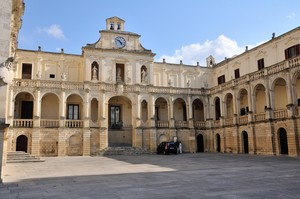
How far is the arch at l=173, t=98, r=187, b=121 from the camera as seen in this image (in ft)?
131

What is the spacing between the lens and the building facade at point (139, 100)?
29453mm

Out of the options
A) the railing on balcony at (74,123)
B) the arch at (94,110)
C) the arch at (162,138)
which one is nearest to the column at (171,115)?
the arch at (162,138)

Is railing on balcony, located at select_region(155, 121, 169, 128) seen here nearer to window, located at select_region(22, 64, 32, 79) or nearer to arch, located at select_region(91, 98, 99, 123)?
arch, located at select_region(91, 98, 99, 123)

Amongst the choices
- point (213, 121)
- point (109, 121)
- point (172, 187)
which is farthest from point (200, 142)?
point (172, 187)

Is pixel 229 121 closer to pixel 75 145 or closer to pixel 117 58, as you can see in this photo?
pixel 117 58

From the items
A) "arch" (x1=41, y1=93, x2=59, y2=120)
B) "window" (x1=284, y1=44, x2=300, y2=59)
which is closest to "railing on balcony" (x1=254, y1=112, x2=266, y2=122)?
"window" (x1=284, y1=44, x2=300, y2=59)

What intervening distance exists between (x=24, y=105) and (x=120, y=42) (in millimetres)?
14315

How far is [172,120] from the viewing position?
36406mm

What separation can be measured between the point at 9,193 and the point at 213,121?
31.8m

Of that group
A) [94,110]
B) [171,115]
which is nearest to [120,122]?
[94,110]

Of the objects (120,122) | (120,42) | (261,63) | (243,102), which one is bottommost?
(120,122)

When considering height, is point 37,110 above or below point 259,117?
above

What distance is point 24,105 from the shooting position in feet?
109

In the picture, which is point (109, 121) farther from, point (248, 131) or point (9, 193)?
point (9, 193)
